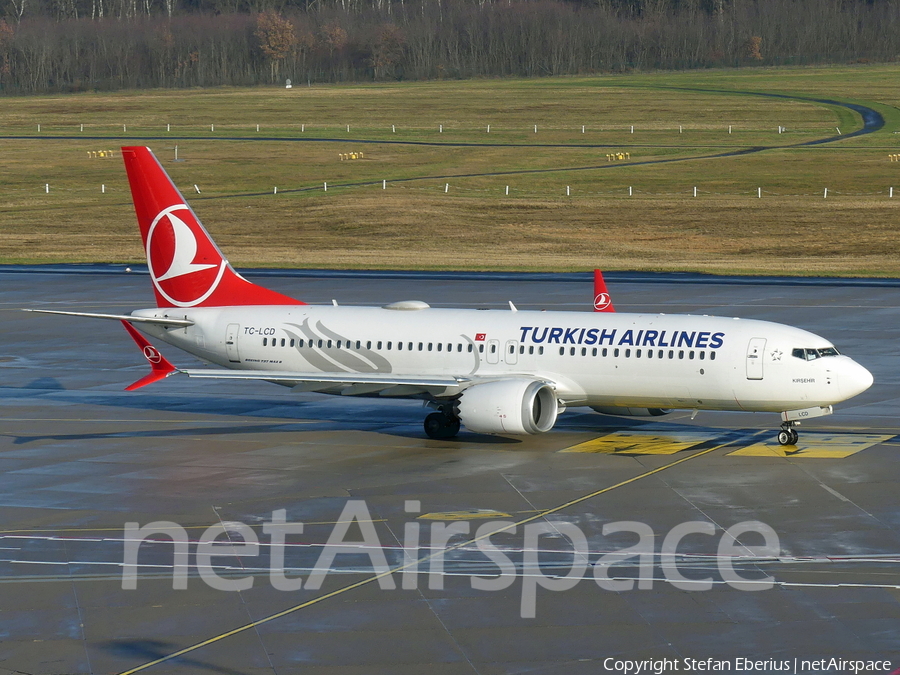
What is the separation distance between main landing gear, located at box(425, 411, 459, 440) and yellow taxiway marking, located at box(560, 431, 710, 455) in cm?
Result: 413

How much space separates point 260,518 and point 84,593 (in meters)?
6.64

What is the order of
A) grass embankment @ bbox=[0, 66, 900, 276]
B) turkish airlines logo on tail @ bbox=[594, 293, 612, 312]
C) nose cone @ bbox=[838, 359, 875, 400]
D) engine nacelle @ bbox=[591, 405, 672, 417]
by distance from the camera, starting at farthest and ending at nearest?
1. grass embankment @ bbox=[0, 66, 900, 276]
2. turkish airlines logo on tail @ bbox=[594, 293, 612, 312]
3. engine nacelle @ bbox=[591, 405, 672, 417]
4. nose cone @ bbox=[838, 359, 875, 400]

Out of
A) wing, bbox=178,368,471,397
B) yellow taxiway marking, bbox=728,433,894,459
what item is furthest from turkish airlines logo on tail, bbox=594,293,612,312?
yellow taxiway marking, bbox=728,433,894,459

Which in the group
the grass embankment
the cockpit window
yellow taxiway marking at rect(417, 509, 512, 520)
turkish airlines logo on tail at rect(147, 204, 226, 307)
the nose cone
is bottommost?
the grass embankment

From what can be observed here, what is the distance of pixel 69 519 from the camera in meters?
33.9

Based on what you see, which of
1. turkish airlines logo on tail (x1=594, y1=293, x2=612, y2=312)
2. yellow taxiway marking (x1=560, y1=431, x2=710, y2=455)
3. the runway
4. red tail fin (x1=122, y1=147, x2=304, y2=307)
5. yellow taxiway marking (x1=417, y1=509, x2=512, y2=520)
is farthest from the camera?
turkish airlines logo on tail (x1=594, y1=293, x2=612, y2=312)

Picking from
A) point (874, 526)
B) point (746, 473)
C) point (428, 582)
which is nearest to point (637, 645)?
point (428, 582)

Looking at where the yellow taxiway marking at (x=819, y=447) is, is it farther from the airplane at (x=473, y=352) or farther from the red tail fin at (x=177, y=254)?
the red tail fin at (x=177, y=254)

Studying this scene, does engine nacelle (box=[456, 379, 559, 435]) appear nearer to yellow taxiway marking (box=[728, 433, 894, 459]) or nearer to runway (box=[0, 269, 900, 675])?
runway (box=[0, 269, 900, 675])

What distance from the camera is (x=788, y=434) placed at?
41.7 meters

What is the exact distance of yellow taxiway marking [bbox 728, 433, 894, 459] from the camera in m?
40.6

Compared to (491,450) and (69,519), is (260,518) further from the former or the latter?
(491,450)

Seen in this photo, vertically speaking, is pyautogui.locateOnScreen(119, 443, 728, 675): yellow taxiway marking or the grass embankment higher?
pyautogui.locateOnScreen(119, 443, 728, 675): yellow taxiway marking

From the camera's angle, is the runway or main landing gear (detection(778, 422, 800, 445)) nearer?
the runway
